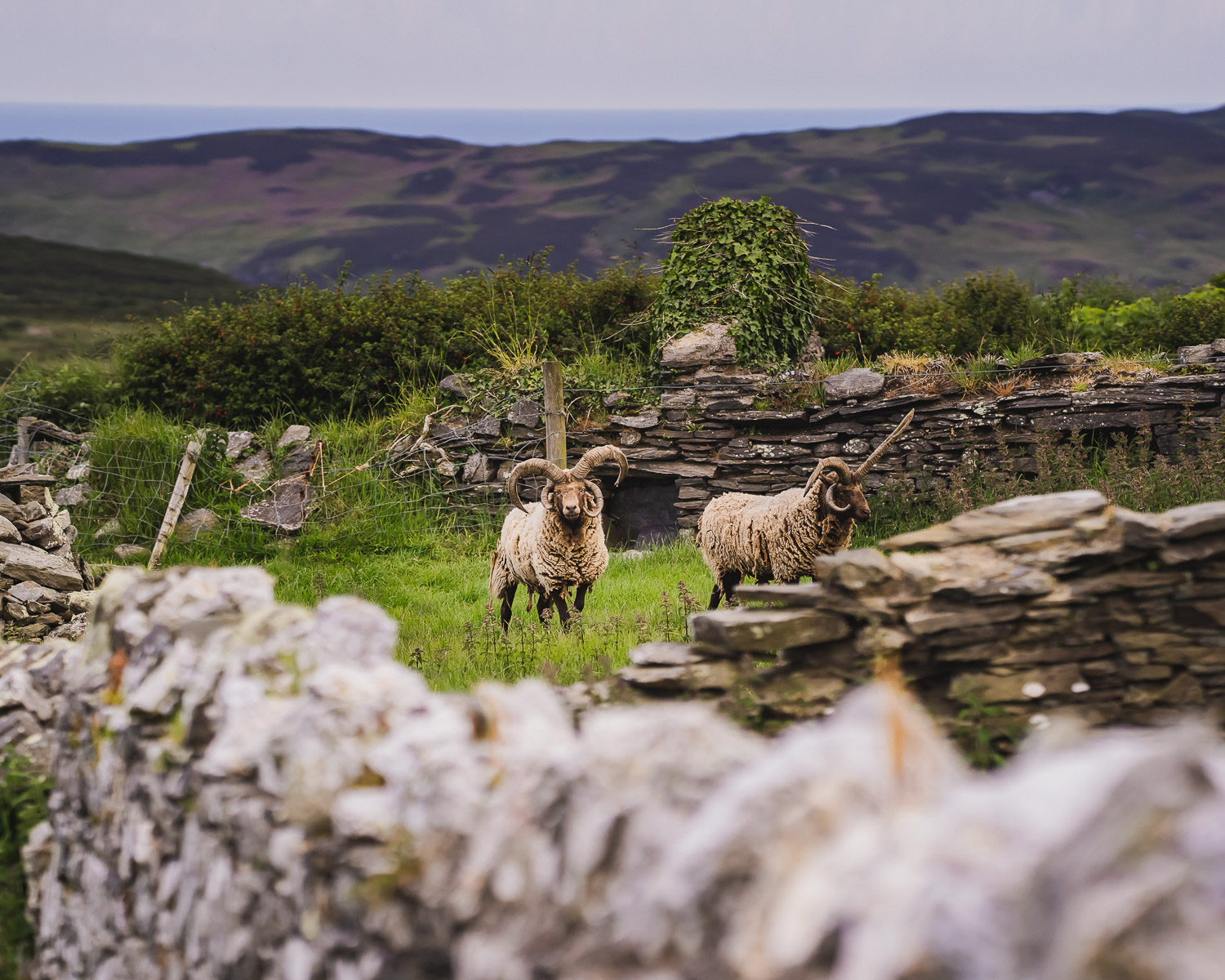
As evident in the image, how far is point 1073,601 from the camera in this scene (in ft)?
12.4

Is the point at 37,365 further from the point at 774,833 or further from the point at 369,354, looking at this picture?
the point at 774,833

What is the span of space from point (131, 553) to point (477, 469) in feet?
14.3

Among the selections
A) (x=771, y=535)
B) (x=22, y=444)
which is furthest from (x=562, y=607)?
(x=22, y=444)

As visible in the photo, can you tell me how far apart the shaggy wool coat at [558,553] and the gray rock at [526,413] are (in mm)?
4331

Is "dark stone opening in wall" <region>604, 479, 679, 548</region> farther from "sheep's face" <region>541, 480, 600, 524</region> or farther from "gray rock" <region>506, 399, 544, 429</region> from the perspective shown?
"sheep's face" <region>541, 480, 600, 524</region>

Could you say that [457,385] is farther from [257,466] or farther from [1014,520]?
[1014,520]

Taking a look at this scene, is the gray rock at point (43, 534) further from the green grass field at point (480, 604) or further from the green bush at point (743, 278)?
the green bush at point (743, 278)

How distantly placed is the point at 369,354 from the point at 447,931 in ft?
47.7

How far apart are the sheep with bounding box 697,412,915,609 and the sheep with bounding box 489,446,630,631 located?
3.32 feet

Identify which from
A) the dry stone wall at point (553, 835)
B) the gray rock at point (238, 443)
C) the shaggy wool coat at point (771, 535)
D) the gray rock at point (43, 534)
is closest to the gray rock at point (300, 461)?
the gray rock at point (238, 443)

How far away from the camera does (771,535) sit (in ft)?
26.7

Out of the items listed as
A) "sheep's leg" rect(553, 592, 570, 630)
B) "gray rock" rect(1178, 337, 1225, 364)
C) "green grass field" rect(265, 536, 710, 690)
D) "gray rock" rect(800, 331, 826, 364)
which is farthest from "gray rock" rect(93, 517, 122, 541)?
"gray rock" rect(1178, 337, 1225, 364)

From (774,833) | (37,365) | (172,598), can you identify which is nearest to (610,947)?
(774,833)

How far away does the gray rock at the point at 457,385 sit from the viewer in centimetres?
1434
